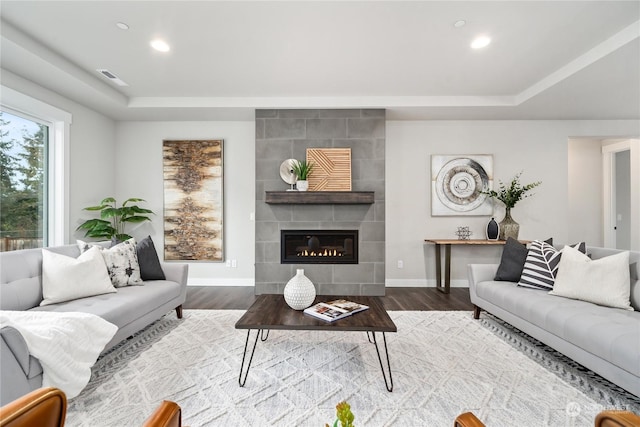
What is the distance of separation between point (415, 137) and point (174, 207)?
3.77m

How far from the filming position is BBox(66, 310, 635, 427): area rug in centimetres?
153

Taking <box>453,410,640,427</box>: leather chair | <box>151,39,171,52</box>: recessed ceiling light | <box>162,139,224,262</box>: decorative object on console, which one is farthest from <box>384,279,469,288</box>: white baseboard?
<box>151,39,171,52</box>: recessed ceiling light

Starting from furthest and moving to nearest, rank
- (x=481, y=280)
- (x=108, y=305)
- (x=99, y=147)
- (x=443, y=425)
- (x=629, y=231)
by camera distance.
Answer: (x=629, y=231), (x=99, y=147), (x=481, y=280), (x=108, y=305), (x=443, y=425)

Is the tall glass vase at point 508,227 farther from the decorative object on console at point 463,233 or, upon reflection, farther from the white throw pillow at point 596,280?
the white throw pillow at point 596,280

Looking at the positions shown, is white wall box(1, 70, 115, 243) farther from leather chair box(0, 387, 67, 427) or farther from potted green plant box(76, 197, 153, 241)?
leather chair box(0, 387, 67, 427)

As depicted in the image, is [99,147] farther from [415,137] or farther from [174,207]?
[415,137]

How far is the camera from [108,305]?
2.04m

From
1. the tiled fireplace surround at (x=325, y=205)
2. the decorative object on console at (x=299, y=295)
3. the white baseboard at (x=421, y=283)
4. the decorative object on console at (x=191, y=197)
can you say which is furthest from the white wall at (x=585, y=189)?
the decorative object on console at (x=191, y=197)

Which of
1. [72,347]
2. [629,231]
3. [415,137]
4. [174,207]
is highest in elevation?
[415,137]

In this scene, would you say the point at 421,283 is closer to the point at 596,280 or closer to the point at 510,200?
the point at 510,200

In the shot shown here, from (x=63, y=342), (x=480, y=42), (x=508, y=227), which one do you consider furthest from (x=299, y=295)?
(x=508, y=227)

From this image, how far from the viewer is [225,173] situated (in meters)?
4.41

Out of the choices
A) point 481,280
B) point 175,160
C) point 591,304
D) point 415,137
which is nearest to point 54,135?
point 175,160

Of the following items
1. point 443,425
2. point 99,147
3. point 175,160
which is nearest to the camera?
point 443,425
